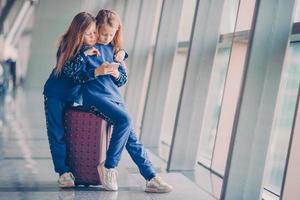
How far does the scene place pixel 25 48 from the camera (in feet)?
72.7

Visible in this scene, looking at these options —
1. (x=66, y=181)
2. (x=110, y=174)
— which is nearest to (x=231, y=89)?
(x=110, y=174)

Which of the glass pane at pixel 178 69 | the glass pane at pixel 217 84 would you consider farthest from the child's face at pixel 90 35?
the glass pane at pixel 178 69

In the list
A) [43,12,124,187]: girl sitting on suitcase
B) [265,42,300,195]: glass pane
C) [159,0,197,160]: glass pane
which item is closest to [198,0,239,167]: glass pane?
[159,0,197,160]: glass pane

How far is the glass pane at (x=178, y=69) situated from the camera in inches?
220

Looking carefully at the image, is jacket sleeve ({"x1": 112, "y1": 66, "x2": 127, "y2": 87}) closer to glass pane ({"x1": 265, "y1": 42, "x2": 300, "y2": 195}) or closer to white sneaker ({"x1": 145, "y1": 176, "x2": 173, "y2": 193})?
white sneaker ({"x1": 145, "y1": 176, "x2": 173, "y2": 193})

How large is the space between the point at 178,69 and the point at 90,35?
316 centimetres

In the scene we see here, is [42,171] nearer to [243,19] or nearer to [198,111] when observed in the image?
[198,111]

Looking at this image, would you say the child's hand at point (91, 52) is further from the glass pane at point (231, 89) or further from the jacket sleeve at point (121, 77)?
the glass pane at point (231, 89)

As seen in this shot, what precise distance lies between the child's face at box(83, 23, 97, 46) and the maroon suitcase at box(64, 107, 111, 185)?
19.0 inches

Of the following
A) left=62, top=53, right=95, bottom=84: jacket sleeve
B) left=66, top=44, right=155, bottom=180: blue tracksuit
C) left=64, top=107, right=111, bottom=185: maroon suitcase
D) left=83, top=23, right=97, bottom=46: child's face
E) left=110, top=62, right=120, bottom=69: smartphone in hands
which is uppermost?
left=83, top=23, right=97, bottom=46: child's face

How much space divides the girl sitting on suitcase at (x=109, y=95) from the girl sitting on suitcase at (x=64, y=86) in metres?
0.06

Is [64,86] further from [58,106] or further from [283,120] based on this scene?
[283,120]

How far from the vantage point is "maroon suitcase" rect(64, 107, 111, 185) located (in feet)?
10.5

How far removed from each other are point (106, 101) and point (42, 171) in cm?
101
